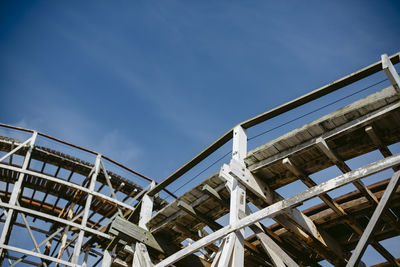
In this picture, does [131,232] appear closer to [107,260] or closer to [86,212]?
[107,260]

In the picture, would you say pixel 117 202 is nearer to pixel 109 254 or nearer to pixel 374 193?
pixel 109 254

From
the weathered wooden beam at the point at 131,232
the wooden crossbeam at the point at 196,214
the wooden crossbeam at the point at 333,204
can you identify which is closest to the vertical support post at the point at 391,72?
the wooden crossbeam at the point at 333,204

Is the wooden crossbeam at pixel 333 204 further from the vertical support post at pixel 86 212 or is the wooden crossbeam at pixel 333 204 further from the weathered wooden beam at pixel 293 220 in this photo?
the vertical support post at pixel 86 212

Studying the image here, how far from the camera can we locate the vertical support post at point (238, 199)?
5.23m

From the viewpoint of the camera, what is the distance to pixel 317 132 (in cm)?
544

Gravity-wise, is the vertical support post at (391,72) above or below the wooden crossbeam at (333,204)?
above

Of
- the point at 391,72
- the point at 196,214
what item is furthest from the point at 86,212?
the point at 391,72

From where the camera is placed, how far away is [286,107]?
19.5 ft

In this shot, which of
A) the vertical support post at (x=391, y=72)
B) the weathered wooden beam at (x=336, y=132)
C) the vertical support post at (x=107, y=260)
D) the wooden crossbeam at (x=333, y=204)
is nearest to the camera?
the vertical support post at (x=391, y=72)

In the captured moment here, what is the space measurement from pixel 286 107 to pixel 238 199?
5.13ft

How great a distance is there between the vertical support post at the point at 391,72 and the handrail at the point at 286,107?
0.13 metres

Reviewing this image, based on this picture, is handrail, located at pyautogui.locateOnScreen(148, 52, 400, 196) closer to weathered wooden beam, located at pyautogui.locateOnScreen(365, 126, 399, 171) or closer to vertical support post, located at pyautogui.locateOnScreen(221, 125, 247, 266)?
vertical support post, located at pyautogui.locateOnScreen(221, 125, 247, 266)

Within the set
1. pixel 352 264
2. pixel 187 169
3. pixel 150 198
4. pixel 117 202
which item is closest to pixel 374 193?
pixel 352 264

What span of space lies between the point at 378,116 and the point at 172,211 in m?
4.09
